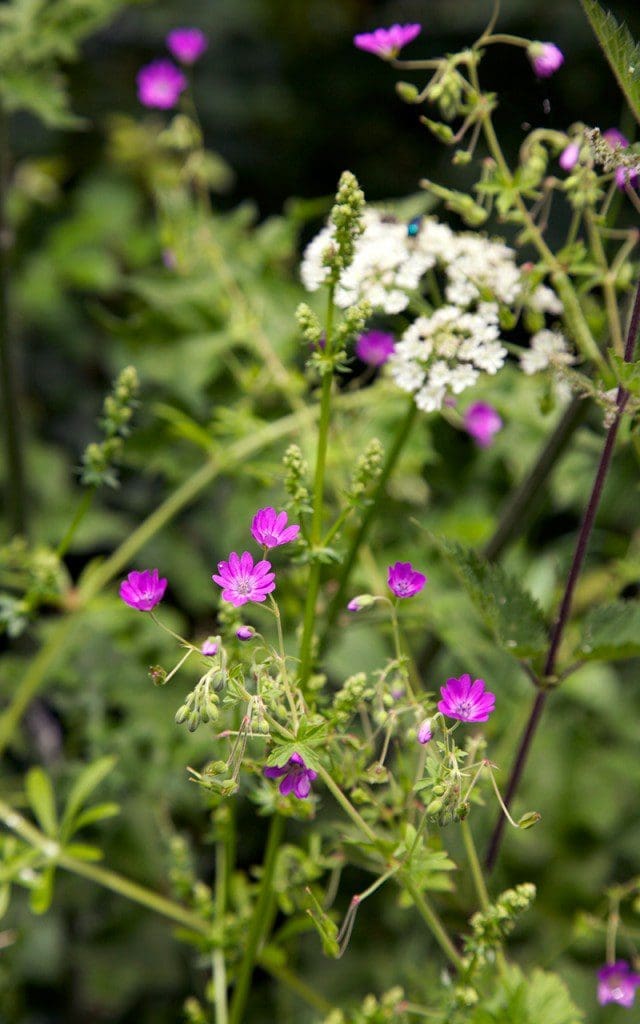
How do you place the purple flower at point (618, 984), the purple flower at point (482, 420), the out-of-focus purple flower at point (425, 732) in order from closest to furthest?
the out-of-focus purple flower at point (425, 732), the purple flower at point (618, 984), the purple flower at point (482, 420)

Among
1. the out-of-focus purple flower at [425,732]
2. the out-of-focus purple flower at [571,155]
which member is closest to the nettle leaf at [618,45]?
the out-of-focus purple flower at [571,155]

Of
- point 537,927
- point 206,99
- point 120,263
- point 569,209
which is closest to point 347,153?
point 206,99

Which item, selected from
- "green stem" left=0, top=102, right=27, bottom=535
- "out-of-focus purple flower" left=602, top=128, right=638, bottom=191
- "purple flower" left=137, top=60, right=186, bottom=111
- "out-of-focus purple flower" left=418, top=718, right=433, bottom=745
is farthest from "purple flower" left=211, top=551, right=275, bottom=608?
"purple flower" left=137, top=60, right=186, bottom=111

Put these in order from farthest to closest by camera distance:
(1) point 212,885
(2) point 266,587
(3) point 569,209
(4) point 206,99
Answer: (4) point 206,99 → (3) point 569,209 → (1) point 212,885 → (2) point 266,587

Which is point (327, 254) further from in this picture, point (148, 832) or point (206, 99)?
point (206, 99)

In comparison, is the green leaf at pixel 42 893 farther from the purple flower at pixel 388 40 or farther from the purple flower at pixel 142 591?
the purple flower at pixel 388 40

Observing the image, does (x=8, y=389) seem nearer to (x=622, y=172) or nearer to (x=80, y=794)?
(x=80, y=794)
